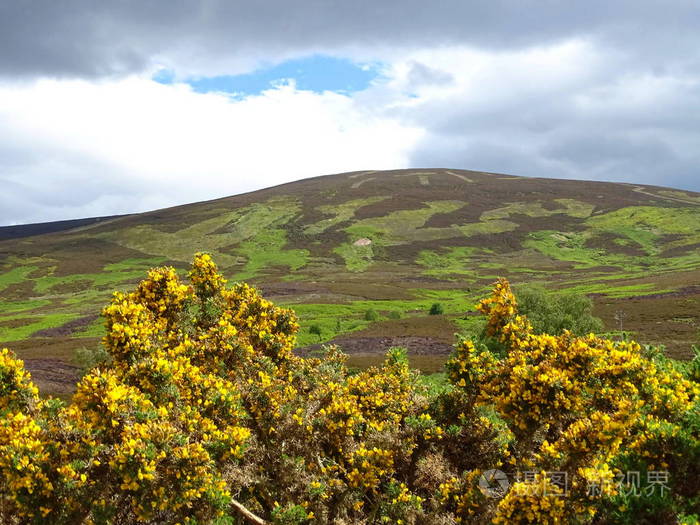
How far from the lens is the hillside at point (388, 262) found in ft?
220

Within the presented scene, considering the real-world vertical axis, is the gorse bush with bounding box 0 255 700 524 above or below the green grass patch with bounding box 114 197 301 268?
below

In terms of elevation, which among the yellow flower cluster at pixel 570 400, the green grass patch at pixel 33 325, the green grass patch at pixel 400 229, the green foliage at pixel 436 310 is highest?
the green grass patch at pixel 400 229

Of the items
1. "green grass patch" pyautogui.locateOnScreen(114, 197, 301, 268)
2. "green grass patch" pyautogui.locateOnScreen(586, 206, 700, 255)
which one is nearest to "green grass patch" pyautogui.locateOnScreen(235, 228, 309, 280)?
"green grass patch" pyautogui.locateOnScreen(114, 197, 301, 268)

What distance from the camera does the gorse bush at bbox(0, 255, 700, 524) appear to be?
7047mm

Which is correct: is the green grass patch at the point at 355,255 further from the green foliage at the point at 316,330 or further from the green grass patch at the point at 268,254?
the green foliage at the point at 316,330

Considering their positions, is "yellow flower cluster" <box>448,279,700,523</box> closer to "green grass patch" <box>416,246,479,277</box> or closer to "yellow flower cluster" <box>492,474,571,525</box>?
"yellow flower cluster" <box>492,474,571,525</box>

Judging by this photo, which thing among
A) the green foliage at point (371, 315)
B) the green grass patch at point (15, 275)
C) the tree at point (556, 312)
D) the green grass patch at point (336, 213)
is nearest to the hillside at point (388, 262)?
the green grass patch at point (15, 275)

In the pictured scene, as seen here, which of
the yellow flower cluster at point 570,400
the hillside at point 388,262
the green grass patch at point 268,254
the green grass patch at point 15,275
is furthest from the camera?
the green grass patch at point 268,254

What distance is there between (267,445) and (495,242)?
160047 mm

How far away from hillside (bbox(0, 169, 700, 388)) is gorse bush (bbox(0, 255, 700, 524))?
119 ft

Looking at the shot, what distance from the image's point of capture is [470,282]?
379ft

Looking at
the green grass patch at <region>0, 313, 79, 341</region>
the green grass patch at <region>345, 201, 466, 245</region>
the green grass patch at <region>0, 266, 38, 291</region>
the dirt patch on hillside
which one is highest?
the green grass patch at <region>345, 201, 466, 245</region>

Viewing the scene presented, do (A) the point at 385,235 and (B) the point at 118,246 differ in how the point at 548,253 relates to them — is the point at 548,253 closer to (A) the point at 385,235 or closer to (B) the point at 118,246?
(A) the point at 385,235

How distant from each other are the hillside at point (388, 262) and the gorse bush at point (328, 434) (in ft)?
119
